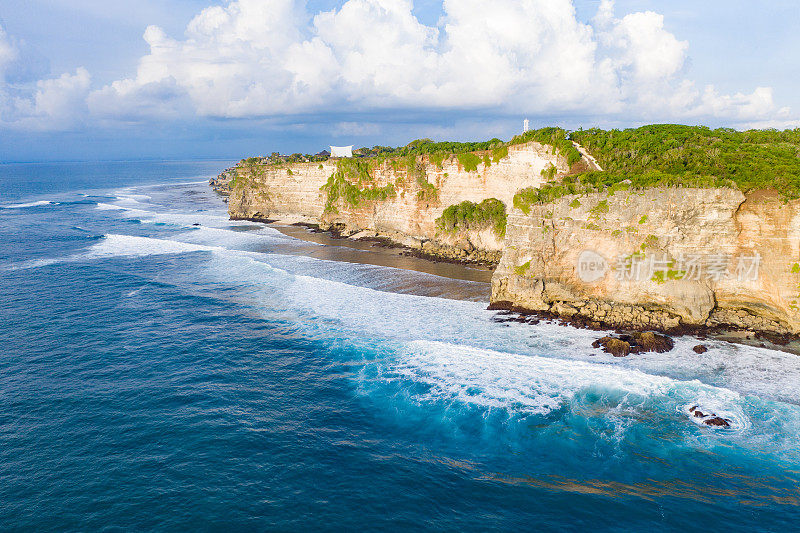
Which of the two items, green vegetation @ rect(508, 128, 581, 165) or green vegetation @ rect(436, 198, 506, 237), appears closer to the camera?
green vegetation @ rect(508, 128, 581, 165)

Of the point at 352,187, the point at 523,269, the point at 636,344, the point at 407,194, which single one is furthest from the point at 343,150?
the point at 636,344

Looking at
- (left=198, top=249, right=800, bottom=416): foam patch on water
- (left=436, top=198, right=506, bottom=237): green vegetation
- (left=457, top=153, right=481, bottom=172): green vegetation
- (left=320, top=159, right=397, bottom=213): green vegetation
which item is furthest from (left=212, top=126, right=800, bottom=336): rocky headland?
(left=320, top=159, right=397, bottom=213): green vegetation

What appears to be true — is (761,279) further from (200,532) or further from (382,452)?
(200,532)

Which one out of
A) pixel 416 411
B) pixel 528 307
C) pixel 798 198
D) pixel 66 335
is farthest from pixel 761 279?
pixel 66 335

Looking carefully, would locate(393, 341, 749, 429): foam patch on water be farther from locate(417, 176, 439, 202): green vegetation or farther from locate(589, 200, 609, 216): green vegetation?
locate(417, 176, 439, 202): green vegetation

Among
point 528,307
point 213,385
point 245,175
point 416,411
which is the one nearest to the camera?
point 416,411

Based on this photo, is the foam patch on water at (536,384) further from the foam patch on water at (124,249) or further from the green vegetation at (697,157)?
the foam patch on water at (124,249)
